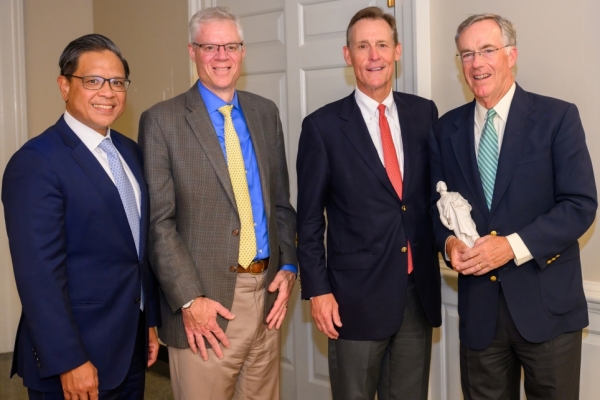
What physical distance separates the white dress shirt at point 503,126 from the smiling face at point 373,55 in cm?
37

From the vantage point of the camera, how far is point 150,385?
4.45 m

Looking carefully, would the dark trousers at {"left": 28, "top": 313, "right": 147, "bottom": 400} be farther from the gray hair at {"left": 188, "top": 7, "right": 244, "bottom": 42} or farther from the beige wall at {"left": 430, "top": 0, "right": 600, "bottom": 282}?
the beige wall at {"left": 430, "top": 0, "right": 600, "bottom": 282}

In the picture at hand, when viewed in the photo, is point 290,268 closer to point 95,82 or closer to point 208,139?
point 208,139

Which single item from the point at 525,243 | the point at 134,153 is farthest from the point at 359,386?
the point at 134,153

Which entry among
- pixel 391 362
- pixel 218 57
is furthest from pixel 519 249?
pixel 218 57

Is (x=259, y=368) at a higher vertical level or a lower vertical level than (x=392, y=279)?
lower

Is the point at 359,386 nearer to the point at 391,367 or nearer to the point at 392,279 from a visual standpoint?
the point at 391,367

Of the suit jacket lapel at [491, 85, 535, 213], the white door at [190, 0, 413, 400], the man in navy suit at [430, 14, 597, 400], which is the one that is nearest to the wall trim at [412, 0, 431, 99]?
the white door at [190, 0, 413, 400]

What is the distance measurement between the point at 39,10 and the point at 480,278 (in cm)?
446

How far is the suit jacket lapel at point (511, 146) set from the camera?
88.7 inches

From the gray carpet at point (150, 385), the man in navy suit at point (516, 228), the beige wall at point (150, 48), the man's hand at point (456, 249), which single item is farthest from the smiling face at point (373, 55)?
the gray carpet at point (150, 385)

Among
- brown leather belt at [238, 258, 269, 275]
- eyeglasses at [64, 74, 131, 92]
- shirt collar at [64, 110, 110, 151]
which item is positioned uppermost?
eyeglasses at [64, 74, 131, 92]

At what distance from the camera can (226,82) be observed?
2.45 meters

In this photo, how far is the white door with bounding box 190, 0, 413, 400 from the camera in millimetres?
3561
